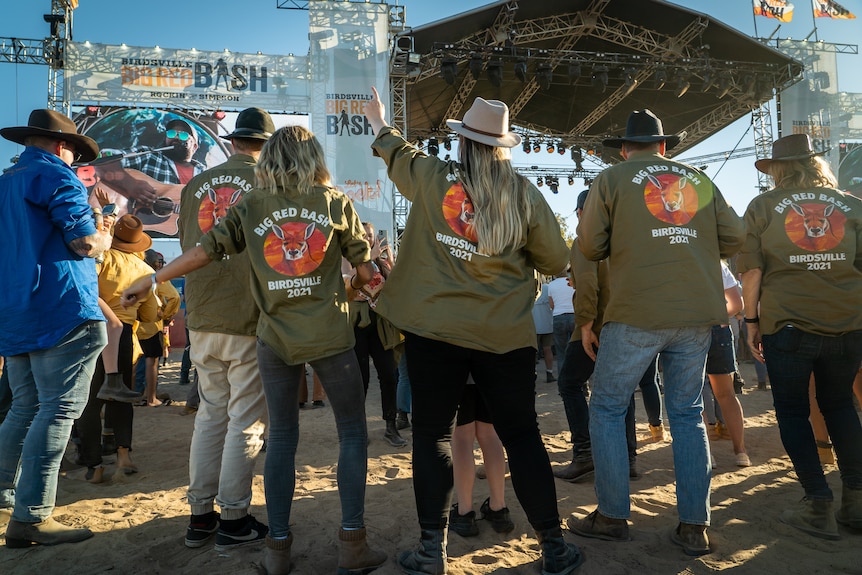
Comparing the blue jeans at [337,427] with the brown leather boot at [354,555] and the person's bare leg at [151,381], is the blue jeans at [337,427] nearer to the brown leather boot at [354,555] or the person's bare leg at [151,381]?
the brown leather boot at [354,555]

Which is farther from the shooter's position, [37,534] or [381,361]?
[381,361]

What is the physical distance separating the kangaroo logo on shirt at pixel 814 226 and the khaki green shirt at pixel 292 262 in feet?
7.94

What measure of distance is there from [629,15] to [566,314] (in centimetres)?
1063

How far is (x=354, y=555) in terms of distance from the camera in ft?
7.54

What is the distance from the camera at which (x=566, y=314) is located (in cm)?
628

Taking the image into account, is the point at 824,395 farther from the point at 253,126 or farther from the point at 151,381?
the point at 151,381

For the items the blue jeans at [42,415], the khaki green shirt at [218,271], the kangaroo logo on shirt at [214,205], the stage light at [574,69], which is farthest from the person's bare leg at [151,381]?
the stage light at [574,69]

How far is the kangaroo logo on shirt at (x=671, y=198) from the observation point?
8.69 feet

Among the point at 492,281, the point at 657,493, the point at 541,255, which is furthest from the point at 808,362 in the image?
the point at 492,281

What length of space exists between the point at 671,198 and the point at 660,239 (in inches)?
8.6

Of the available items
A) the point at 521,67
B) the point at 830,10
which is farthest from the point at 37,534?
the point at 830,10

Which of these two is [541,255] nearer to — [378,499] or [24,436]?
[378,499]

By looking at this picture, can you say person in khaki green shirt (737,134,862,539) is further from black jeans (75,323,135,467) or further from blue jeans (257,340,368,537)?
black jeans (75,323,135,467)

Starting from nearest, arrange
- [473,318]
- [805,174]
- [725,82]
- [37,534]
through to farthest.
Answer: [473,318], [37,534], [805,174], [725,82]
